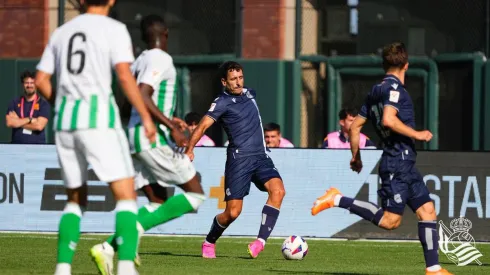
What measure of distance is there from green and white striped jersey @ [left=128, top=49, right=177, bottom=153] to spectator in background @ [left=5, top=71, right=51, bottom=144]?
27.2ft

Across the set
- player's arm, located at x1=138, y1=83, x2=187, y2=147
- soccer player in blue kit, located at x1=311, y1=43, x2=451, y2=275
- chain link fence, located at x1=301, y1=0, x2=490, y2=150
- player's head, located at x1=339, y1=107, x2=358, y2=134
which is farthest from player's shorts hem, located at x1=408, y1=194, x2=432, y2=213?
chain link fence, located at x1=301, y1=0, x2=490, y2=150

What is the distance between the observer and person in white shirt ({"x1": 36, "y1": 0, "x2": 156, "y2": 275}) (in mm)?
8414

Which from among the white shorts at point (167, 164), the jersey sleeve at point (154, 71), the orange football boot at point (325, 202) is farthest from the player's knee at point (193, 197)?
the orange football boot at point (325, 202)

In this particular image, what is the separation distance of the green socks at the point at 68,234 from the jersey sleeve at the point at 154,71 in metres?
1.66

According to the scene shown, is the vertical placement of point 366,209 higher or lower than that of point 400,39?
lower

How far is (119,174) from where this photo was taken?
8445mm

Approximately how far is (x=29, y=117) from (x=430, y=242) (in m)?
9.55

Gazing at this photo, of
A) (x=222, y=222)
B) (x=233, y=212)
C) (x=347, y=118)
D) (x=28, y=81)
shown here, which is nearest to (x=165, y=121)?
(x=233, y=212)

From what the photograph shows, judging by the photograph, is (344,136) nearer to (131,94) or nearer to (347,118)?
(347,118)

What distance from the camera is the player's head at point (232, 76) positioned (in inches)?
514

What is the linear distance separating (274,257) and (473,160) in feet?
12.0

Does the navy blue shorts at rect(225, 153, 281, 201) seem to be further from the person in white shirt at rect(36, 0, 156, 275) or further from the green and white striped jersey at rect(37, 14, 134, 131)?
the green and white striped jersey at rect(37, 14, 134, 131)

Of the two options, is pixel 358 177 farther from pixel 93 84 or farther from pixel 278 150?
pixel 93 84

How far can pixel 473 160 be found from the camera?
51.6 feet
